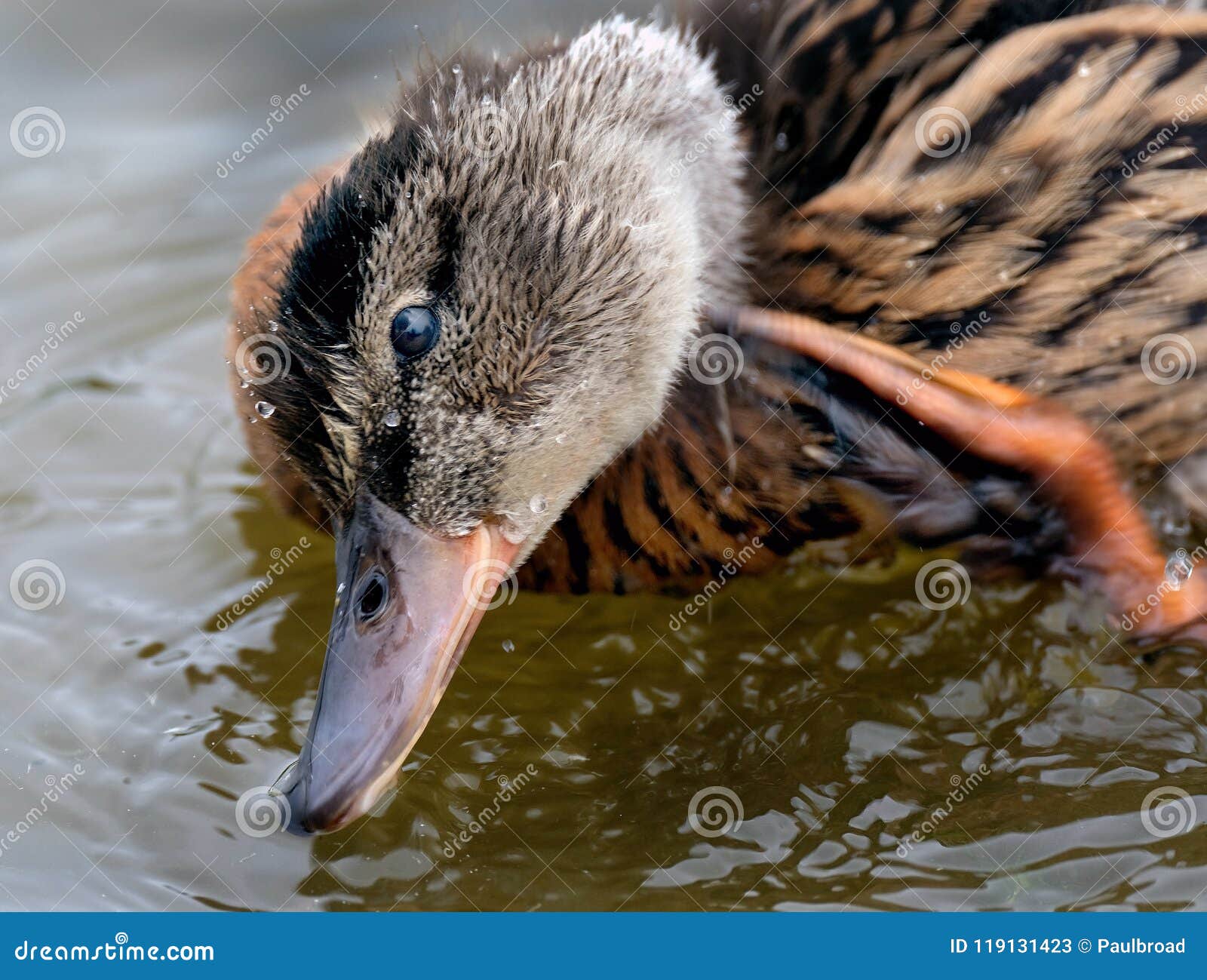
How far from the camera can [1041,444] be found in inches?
143

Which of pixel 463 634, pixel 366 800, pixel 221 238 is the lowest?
pixel 366 800

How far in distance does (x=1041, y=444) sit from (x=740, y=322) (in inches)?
33.4

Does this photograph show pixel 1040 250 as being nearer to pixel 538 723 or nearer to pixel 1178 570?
pixel 1178 570

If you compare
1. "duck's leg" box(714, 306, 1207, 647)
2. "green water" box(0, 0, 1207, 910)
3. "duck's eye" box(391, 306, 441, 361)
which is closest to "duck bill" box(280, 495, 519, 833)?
"duck's eye" box(391, 306, 441, 361)

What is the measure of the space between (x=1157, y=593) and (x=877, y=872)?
1109mm

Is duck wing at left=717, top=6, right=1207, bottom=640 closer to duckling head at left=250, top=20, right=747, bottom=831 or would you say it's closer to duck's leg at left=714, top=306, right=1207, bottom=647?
duck's leg at left=714, top=306, right=1207, bottom=647

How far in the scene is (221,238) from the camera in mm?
6055

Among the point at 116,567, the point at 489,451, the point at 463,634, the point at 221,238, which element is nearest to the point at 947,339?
the point at 489,451

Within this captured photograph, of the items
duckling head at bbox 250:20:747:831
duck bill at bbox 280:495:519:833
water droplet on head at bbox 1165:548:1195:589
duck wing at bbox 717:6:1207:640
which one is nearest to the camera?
duck bill at bbox 280:495:519:833

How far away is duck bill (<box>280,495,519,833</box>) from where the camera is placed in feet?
10.4

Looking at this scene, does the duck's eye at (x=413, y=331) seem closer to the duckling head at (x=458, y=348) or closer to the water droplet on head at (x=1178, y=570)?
the duckling head at (x=458, y=348)

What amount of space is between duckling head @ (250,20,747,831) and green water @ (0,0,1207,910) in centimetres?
68

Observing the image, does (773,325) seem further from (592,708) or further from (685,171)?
(592,708)

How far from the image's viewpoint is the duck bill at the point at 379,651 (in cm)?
316
